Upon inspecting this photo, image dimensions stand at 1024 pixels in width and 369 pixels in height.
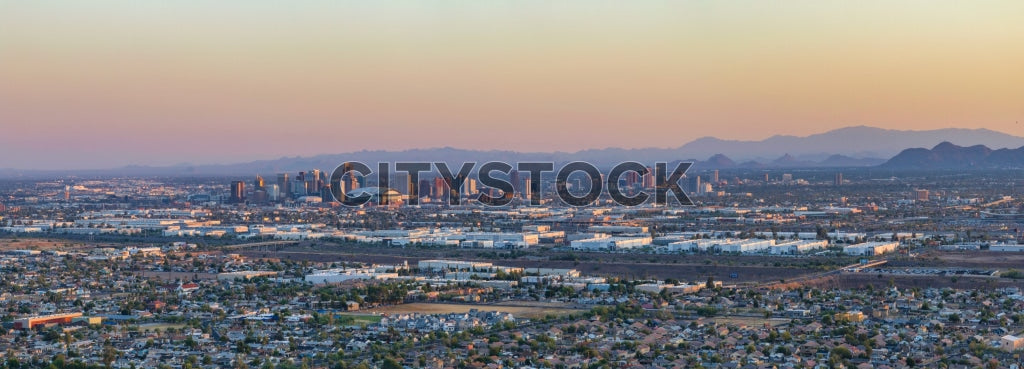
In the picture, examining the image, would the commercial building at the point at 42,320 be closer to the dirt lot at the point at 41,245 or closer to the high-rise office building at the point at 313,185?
the dirt lot at the point at 41,245

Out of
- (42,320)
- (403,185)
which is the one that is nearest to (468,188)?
(403,185)

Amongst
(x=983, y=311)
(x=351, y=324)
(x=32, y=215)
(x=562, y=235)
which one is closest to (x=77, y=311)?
(x=351, y=324)

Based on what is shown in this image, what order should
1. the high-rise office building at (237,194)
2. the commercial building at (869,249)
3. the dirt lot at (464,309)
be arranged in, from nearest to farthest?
the dirt lot at (464,309) < the commercial building at (869,249) < the high-rise office building at (237,194)

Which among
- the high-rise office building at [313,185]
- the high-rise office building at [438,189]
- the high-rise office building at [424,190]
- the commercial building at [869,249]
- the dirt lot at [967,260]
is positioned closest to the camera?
the dirt lot at [967,260]

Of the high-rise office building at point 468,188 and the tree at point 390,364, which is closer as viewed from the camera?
the tree at point 390,364

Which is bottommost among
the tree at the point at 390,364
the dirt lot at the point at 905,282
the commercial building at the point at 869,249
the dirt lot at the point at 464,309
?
the dirt lot at the point at 464,309

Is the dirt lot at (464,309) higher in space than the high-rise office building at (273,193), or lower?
lower

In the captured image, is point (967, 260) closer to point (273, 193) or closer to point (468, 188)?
point (468, 188)

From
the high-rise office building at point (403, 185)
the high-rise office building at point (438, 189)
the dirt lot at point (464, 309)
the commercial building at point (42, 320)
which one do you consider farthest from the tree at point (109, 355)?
the high-rise office building at point (438, 189)

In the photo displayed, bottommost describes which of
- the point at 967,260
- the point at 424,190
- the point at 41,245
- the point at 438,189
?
the point at 41,245
